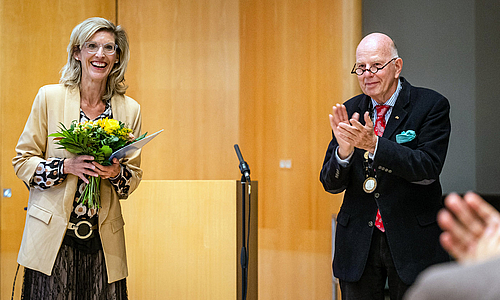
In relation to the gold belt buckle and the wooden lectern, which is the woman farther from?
the wooden lectern

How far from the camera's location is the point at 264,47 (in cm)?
433

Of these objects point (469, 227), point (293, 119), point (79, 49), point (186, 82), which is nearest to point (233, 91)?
point (186, 82)

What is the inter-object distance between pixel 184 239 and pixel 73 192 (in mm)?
1062

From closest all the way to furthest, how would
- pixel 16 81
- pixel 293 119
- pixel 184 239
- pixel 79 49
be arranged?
1. pixel 79 49
2. pixel 184 239
3. pixel 16 81
4. pixel 293 119

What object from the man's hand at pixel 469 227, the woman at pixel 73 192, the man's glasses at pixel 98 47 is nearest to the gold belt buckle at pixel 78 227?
the woman at pixel 73 192

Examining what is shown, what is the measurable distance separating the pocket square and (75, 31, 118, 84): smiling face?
4.62 feet

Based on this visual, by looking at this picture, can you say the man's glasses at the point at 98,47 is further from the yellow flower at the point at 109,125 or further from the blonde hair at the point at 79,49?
the yellow flower at the point at 109,125

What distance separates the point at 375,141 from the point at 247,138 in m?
2.48

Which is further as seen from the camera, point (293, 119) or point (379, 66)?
point (293, 119)

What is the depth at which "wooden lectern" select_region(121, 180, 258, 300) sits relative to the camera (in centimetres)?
289

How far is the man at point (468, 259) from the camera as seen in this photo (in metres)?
0.65

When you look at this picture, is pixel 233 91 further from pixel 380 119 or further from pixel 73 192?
pixel 73 192

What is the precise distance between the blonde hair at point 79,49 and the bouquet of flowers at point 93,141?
29 centimetres

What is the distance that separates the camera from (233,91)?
4.40m
